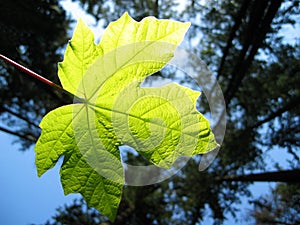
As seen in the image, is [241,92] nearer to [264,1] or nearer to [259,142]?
[259,142]

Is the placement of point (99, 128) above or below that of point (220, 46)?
below

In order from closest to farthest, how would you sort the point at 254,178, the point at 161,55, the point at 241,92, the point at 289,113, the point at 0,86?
1. the point at 161,55
2. the point at 0,86
3. the point at 254,178
4. the point at 289,113
5. the point at 241,92

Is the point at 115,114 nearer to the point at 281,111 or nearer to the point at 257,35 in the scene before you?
the point at 257,35

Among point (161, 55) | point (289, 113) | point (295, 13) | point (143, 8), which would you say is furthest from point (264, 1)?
point (161, 55)

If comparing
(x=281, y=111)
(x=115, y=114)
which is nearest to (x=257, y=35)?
(x=281, y=111)

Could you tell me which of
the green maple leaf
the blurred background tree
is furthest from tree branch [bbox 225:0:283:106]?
the green maple leaf

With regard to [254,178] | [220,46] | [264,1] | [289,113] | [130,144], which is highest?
[220,46]

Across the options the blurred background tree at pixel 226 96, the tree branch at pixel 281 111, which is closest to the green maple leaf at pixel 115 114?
the blurred background tree at pixel 226 96
